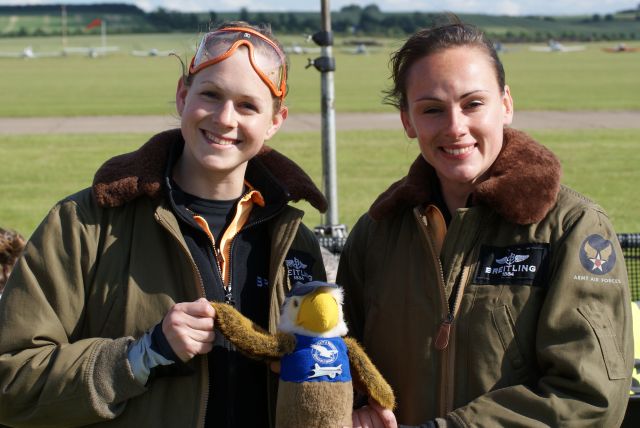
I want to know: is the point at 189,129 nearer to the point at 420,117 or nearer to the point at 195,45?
the point at 195,45

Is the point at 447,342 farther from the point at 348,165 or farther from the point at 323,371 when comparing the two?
the point at 348,165

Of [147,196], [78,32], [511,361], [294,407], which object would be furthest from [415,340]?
[78,32]

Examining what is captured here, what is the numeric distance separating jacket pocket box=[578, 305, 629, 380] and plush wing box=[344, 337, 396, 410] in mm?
561

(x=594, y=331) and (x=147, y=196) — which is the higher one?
(x=147, y=196)

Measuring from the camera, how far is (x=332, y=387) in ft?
7.89

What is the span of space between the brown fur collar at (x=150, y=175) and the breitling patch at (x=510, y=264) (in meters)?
0.66

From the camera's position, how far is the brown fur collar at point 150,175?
2.61 metres

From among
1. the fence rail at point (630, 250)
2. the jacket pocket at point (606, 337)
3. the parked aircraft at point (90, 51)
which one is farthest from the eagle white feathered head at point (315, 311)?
the parked aircraft at point (90, 51)

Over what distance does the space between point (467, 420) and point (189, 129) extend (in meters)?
1.12

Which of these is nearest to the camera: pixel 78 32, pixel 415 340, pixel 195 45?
pixel 415 340

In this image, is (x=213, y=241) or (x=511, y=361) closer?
(x=511, y=361)

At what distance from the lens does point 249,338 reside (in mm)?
2438

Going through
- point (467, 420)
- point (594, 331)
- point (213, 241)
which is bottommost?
point (467, 420)

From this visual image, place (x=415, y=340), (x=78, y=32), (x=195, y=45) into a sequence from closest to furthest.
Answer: (x=415, y=340)
(x=195, y=45)
(x=78, y=32)
